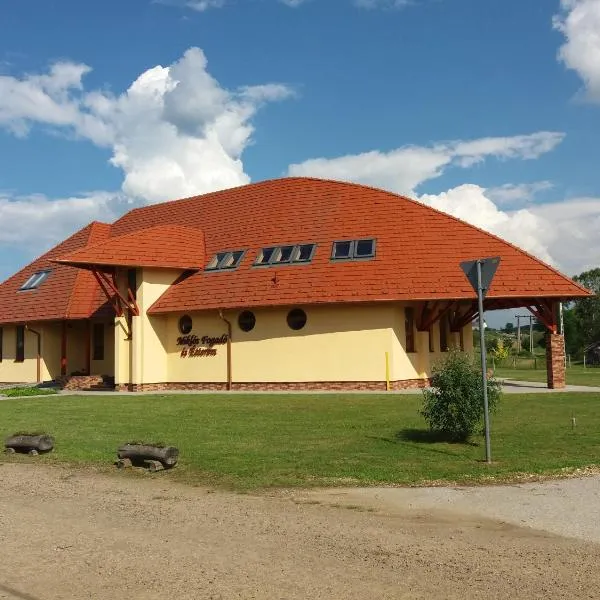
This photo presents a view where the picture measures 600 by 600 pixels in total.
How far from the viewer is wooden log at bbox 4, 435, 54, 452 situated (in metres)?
11.1

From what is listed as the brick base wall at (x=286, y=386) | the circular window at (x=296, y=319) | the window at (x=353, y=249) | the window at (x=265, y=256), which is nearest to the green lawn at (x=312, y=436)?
the brick base wall at (x=286, y=386)

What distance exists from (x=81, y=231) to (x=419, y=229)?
18680 millimetres

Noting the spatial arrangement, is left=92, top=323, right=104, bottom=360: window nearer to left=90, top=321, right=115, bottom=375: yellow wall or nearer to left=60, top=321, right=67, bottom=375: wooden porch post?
left=90, top=321, right=115, bottom=375: yellow wall

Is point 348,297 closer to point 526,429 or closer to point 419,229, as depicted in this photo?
point 419,229

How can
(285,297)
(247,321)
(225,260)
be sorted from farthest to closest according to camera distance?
(225,260) → (247,321) → (285,297)

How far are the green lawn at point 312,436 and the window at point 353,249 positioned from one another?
578 centimetres

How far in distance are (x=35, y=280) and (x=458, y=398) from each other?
27.1 meters

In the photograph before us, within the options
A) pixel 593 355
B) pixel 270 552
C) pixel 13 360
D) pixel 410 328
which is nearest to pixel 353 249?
pixel 410 328

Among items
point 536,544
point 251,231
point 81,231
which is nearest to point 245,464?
point 536,544

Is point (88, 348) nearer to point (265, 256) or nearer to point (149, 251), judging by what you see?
point (149, 251)

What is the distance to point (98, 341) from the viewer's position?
2997 centimetres

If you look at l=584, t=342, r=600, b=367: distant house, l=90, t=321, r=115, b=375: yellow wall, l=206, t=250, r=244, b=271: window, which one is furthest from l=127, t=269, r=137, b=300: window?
l=584, t=342, r=600, b=367: distant house

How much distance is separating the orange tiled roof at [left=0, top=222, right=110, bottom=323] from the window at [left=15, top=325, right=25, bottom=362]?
0.80 meters

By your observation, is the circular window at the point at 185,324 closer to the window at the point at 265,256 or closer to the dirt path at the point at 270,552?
the window at the point at 265,256
